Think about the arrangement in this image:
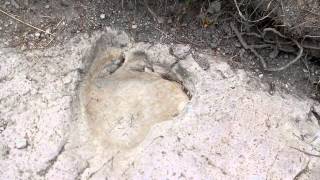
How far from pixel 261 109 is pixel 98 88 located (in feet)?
2.19

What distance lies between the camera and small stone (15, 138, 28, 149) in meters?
1.87

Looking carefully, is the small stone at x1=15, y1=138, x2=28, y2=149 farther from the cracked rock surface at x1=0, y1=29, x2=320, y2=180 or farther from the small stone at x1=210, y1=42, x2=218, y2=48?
the small stone at x1=210, y1=42, x2=218, y2=48

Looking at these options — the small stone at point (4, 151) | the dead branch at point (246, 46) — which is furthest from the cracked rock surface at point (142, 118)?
the dead branch at point (246, 46)


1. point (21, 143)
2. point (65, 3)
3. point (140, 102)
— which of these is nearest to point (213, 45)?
point (140, 102)

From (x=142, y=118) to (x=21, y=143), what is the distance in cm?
48

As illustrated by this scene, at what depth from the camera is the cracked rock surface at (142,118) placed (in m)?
1.84

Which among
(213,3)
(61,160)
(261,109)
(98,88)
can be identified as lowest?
Result: (61,160)

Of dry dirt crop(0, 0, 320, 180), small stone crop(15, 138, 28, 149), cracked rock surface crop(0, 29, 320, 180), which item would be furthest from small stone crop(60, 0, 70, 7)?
small stone crop(15, 138, 28, 149)

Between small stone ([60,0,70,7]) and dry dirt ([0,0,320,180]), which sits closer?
dry dirt ([0,0,320,180])

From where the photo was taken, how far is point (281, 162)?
1.86 m

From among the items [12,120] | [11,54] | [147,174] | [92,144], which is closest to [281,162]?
[147,174]

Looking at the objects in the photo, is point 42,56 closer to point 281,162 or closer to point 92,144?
point 92,144

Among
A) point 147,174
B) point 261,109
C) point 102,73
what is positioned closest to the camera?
point 147,174

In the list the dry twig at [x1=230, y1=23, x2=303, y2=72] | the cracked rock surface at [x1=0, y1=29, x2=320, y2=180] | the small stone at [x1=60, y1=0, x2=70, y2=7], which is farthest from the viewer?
the small stone at [x1=60, y1=0, x2=70, y2=7]
